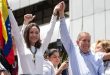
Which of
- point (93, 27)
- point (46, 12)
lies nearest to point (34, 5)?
point (46, 12)

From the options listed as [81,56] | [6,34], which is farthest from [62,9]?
[6,34]

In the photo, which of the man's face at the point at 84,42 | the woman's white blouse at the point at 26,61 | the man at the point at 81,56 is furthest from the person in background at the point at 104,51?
the woman's white blouse at the point at 26,61

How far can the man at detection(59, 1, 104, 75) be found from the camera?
7.36m

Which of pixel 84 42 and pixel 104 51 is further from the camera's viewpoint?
pixel 104 51

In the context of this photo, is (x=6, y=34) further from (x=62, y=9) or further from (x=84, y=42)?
(x=84, y=42)

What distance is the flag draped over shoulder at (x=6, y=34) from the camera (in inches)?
291

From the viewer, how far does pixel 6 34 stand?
7383mm

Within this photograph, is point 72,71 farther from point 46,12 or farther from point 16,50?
point 46,12

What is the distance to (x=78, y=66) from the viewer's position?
7387mm

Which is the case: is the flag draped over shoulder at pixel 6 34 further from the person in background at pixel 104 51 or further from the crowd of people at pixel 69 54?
the person in background at pixel 104 51

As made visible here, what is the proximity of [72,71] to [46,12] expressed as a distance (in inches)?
962

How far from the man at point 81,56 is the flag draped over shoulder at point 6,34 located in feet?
2.52

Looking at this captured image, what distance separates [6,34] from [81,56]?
1126 millimetres

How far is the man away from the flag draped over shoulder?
0.77 meters
